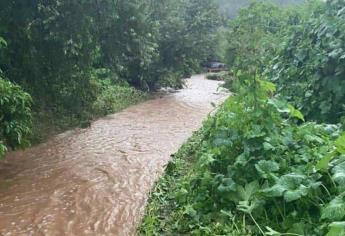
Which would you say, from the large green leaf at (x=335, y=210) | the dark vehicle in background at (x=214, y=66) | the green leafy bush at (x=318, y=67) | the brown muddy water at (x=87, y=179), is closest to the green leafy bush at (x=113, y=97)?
the brown muddy water at (x=87, y=179)

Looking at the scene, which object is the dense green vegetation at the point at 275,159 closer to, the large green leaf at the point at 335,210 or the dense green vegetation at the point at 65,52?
the large green leaf at the point at 335,210

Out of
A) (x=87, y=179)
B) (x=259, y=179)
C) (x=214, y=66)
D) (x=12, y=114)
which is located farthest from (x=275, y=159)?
(x=214, y=66)

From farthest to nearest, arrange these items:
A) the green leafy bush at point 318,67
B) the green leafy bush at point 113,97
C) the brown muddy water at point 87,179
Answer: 1. the green leafy bush at point 113,97
2. the brown muddy water at point 87,179
3. the green leafy bush at point 318,67

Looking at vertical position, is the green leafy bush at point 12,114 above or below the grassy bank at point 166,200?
above

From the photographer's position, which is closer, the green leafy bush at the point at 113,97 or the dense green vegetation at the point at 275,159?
the dense green vegetation at the point at 275,159

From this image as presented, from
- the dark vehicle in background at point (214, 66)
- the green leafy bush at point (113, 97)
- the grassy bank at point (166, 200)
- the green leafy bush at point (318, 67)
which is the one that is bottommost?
the dark vehicle in background at point (214, 66)

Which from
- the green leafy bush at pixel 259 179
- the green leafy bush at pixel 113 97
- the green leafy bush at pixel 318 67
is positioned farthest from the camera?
Result: the green leafy bush at pixel 113 97

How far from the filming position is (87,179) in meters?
6.57

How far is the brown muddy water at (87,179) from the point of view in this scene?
5027mm

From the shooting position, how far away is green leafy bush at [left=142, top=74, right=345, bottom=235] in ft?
10.5

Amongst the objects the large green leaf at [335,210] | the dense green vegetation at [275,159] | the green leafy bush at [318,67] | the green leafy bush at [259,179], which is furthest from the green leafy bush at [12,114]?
the large green leaf at [335,210]

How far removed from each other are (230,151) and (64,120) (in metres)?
7.36

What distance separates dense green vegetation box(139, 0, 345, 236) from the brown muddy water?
0.67m

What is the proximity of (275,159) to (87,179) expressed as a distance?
367 cm
